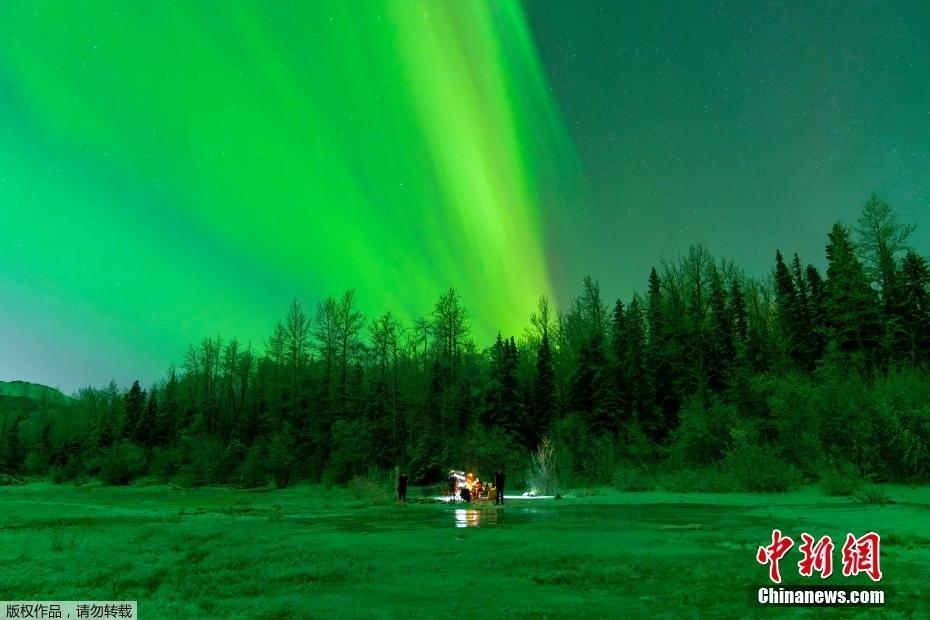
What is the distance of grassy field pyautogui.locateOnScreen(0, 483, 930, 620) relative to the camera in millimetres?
8062

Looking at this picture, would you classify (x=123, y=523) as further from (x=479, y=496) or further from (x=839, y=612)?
(x=839, y=612)

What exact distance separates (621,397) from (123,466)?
2439 inches

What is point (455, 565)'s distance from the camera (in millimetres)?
11391

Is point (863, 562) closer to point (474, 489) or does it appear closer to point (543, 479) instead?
point (474, 489)

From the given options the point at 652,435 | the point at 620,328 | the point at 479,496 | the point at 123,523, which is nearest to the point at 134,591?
the point at 123,523

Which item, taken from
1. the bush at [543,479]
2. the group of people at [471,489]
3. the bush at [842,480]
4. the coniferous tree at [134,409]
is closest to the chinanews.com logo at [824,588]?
the bush at [842,480]

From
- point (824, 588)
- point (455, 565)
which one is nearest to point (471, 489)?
point (455, 565)

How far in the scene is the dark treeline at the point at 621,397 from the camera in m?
35.1

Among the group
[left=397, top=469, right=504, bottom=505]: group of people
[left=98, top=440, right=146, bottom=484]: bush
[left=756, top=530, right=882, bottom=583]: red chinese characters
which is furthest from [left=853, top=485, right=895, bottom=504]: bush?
[left=98, top=440, right=146, bottom=484]: bush

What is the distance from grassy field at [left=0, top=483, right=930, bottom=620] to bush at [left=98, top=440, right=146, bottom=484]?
197ft

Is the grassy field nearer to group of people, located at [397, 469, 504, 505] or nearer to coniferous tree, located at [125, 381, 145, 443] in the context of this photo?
group of people, located at [397, 469, 504, 505]

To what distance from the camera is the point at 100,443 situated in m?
85.7

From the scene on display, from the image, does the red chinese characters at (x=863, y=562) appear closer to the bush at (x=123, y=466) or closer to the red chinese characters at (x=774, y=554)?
the red chinese characters at (x=774, y=554)

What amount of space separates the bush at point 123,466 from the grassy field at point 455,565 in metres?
59.9
